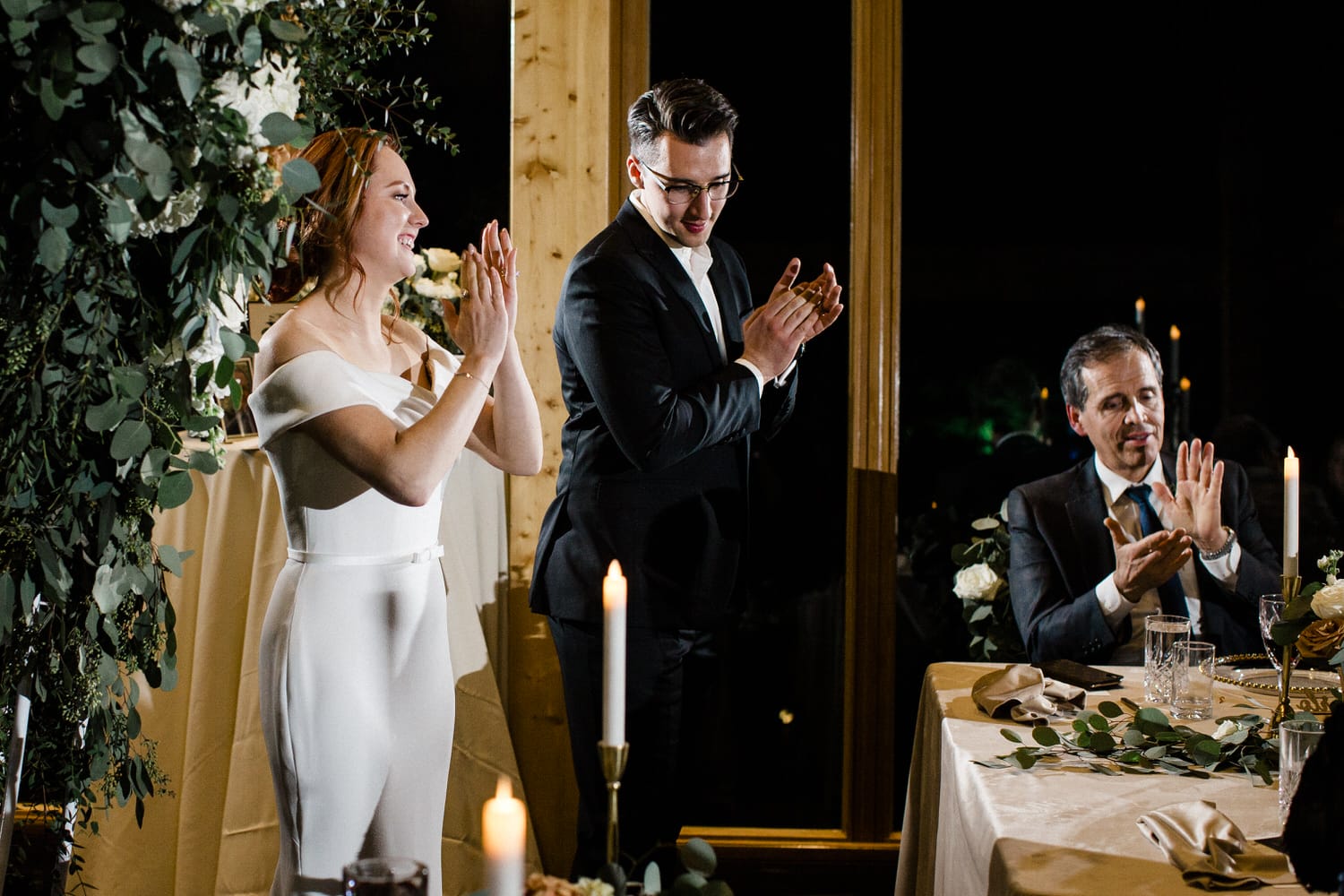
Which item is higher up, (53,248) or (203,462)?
(53,248)

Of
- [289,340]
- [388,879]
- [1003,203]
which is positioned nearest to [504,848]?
[388,879]

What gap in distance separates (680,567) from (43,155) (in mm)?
1327

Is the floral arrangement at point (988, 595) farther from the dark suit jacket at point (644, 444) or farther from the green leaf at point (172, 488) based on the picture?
the green leaf at point (172, 488)

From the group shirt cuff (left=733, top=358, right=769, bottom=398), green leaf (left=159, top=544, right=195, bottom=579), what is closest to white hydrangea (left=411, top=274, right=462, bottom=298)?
shirt cuff (left=733, top=358, right=769, bottom=398)

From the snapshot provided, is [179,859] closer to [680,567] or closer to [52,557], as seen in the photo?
[680,567]

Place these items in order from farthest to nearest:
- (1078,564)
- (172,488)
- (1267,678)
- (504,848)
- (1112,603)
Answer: (1078,564)
(1112,603)
(1267,678)
(172,488)
(504,848)

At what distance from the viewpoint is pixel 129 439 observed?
1.23m

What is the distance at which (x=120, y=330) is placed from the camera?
1.26m

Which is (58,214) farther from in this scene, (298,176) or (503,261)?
(503,261)

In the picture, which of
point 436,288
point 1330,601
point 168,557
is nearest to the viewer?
point 168,557

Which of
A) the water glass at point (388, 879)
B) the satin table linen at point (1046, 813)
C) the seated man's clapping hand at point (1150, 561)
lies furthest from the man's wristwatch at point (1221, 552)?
the water glass at point (388, 879)

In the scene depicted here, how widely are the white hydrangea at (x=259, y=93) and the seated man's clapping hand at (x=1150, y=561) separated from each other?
1.70 meters

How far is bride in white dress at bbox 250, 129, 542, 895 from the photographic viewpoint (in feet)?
5.45

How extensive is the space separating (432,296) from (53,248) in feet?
5.67
